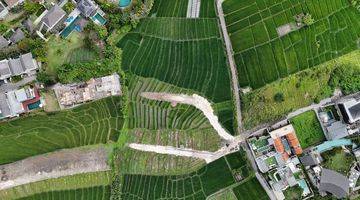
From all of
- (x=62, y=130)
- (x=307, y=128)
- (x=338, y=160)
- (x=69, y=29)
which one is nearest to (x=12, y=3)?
(x=69, y=29)

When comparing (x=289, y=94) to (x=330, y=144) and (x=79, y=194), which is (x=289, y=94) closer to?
(x=330, y=144)

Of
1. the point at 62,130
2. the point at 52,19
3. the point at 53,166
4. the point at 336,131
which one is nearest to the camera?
the point at 336,131

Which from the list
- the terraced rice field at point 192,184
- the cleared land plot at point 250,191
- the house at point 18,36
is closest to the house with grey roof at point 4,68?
the house at point 18,36

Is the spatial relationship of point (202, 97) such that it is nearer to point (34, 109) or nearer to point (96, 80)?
point (96, 80)

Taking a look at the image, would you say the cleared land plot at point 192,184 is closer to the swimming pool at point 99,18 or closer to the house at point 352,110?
the house at point 352,110

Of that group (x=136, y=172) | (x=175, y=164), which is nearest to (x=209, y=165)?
(x=175, y=164)

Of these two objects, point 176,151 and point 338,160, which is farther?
point 338,160

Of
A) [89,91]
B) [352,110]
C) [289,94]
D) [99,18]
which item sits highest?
[99,18]
